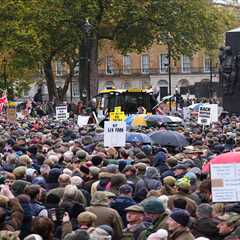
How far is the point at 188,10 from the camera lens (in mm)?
54469

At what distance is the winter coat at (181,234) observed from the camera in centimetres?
874

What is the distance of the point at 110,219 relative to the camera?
10.2 m

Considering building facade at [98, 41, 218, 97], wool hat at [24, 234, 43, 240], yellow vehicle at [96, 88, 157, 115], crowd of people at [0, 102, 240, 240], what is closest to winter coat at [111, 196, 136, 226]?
crowd of people at [0, 102, 240, 240]

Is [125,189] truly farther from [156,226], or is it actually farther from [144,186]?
[156,226]

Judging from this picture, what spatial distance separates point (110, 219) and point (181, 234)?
5.14 feet

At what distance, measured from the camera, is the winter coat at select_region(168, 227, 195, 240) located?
8.74 meters

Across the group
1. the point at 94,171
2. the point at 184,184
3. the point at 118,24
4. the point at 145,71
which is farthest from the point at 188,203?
the point at 145,71

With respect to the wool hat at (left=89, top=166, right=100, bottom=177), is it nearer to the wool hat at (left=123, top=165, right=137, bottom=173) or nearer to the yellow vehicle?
the wool hat at (left=123, top=165, right=137, bottom=173)

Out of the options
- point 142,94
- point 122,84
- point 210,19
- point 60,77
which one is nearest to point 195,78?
point 122,84

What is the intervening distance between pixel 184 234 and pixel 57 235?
1.93 meters

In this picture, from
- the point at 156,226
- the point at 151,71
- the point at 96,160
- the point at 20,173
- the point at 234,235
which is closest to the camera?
the point at 234,235

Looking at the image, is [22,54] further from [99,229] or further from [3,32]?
[99,229]

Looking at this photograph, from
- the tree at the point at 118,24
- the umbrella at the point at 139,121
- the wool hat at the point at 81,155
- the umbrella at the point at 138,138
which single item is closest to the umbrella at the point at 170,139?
the umbrella at the point at 138,138

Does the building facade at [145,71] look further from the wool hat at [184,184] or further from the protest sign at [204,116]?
the wool hat at [184,184]
